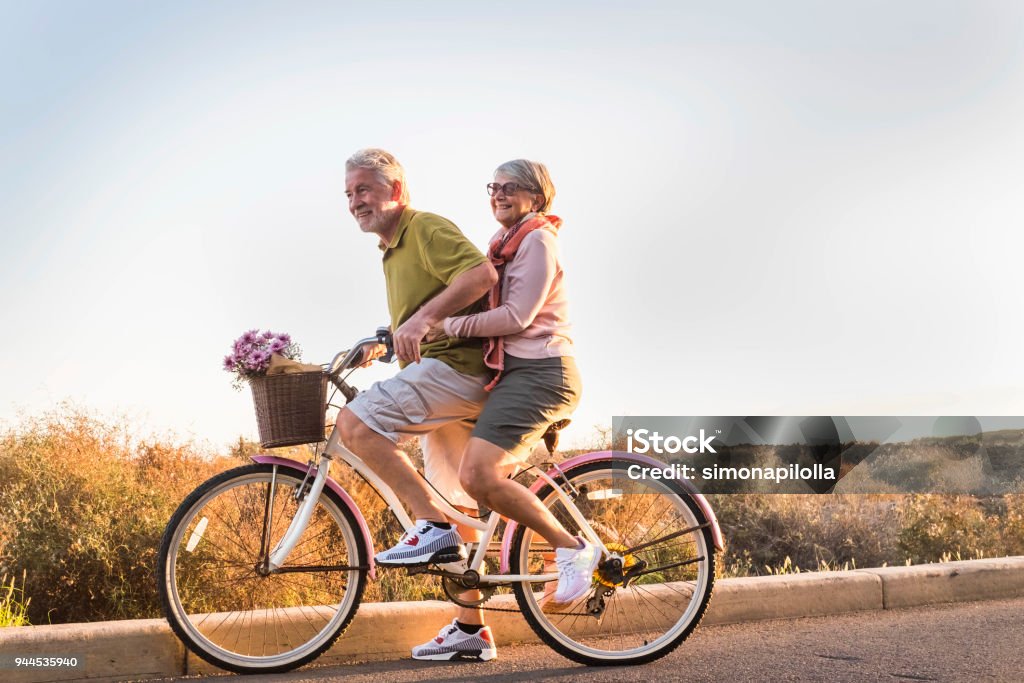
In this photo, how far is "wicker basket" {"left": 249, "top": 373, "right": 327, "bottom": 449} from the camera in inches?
183

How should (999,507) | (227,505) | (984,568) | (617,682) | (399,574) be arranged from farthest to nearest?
(999,507)
(984,568)
(399,574)
(227,505)
(617,682)

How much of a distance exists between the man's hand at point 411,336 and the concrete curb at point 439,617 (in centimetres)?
137

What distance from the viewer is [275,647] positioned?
4.99 m

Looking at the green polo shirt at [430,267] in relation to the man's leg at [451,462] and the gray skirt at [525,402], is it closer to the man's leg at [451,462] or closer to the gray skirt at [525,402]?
the gray skirt at [525,402]

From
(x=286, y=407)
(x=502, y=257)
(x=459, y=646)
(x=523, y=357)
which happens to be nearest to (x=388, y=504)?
(x=286, y=407)

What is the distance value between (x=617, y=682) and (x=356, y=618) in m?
1.29

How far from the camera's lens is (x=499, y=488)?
463cm

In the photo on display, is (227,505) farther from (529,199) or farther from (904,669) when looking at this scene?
(904,669)

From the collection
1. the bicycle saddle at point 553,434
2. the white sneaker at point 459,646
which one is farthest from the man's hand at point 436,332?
the white sneaker at point 459,646

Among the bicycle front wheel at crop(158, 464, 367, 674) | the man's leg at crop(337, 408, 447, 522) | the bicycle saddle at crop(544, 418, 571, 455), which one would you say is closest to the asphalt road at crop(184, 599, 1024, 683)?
the bicycle front wheel at crop(158, 464, 367, 674)

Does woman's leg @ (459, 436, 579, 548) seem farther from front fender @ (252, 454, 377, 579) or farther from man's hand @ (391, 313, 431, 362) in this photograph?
front fender @ (252, 454, 377, 579)

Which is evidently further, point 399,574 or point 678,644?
point 399,574

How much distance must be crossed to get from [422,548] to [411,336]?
0.89 m

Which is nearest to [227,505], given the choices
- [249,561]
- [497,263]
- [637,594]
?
[249,561]
